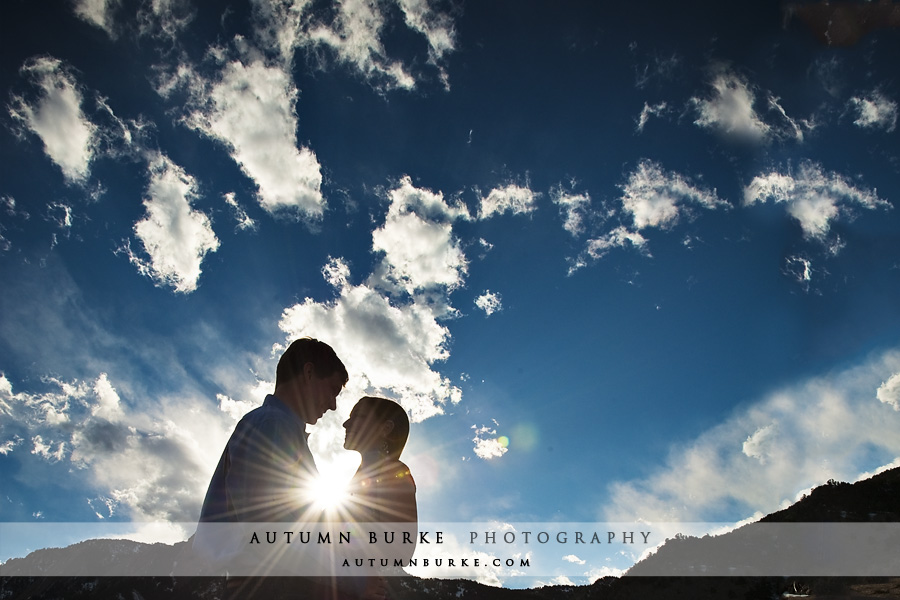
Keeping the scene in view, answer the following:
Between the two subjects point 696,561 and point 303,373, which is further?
point 696,561

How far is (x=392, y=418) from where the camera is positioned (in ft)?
16.4

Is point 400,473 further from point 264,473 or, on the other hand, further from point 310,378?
point 264,473

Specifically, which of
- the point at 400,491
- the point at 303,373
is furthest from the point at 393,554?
the point at 303,373

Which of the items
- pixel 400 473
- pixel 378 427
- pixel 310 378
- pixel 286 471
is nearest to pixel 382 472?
pixel 400 473

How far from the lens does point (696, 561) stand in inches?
1393

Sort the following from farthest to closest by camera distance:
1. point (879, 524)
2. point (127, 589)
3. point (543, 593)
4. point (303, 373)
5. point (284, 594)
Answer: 1. point (127, 589)
2. point (543, 593)
3. point (879, 524)
4. point (303, 373)
5. point (284, 594)

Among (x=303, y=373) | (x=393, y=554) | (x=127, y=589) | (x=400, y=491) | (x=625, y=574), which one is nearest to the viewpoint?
(x=303, y=373)

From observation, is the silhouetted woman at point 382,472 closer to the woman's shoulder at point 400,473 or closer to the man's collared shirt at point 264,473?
the woman's shoulder at point 400,473

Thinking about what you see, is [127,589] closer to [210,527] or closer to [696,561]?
[696,561]

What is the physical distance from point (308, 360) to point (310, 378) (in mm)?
147

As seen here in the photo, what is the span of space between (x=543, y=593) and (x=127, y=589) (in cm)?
14431

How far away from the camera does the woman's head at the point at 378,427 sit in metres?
4.94

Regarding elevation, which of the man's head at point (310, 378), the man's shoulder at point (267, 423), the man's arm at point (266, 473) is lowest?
the man's arm at point (266, 473)

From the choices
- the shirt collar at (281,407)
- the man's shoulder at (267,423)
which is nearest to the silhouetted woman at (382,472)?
the shirt collar at (281,407)
